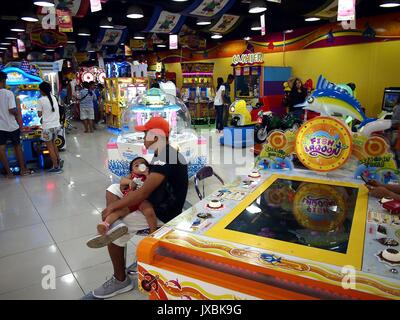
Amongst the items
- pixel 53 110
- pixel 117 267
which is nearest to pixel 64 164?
pixel 53 110

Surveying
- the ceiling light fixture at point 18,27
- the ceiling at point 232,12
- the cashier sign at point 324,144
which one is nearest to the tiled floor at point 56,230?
the cashier sign at point 324,144

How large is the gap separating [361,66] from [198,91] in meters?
5.15

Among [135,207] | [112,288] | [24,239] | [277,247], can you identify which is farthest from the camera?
[24,239]

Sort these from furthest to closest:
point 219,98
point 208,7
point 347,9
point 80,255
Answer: point 219,98, point 208,7, point 347,9, point 80,255

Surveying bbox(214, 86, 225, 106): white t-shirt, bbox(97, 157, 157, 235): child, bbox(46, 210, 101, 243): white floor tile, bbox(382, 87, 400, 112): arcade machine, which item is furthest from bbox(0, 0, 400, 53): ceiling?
bbox(97, 157, 157, 235): child

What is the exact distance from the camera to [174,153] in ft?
7.75

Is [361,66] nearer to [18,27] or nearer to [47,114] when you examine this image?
[47,114]

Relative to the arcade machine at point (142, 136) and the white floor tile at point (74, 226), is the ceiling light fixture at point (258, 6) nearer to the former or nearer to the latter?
the arcade machine at point (142, 136)

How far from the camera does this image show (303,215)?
195 centimetres

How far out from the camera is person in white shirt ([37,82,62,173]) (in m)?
5.50

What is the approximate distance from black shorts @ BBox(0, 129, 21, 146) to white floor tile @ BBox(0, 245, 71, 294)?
9.86 ft

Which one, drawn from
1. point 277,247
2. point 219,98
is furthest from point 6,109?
point 219,98

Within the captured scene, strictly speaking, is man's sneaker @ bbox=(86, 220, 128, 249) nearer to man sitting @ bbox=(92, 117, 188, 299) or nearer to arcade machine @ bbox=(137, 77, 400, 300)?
man sitting @ bbox=(92, 117, 188, 299)

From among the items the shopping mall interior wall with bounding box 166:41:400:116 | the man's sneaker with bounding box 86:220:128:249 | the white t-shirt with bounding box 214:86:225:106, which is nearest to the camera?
the man's sneaker with bounding box 86:220:128:249
